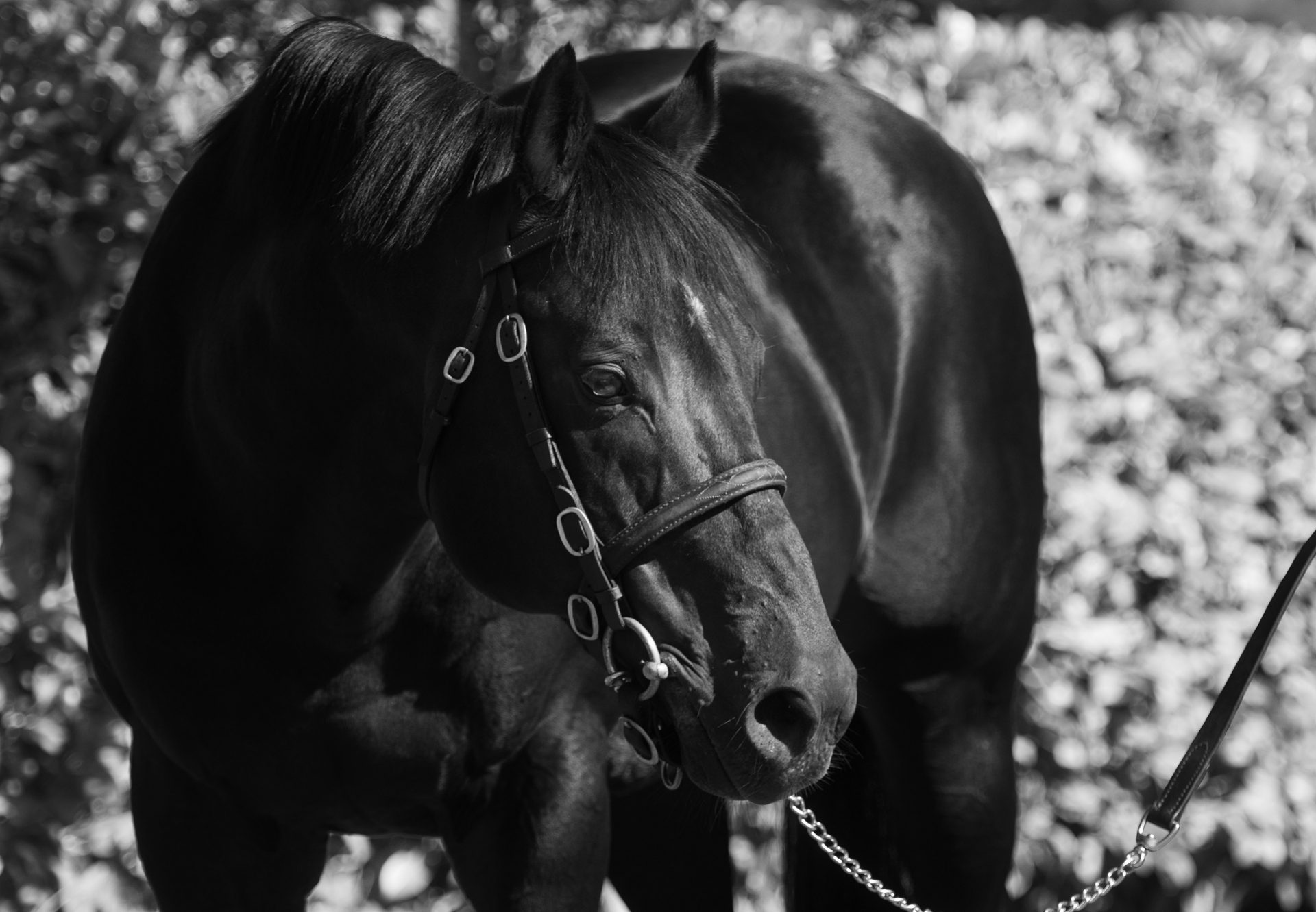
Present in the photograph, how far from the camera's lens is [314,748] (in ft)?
6.67

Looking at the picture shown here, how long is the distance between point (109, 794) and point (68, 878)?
0.21 metres

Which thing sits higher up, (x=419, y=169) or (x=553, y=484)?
(x=419, y=169)

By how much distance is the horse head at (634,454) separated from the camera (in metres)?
1.62

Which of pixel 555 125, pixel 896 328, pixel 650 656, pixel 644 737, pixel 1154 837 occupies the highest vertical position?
pixel 555 125

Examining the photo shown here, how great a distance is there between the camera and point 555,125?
1675 mm

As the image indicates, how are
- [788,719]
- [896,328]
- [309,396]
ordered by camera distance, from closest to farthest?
[788,719], [309,396], [896,328]

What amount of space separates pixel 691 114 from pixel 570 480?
0.57 m

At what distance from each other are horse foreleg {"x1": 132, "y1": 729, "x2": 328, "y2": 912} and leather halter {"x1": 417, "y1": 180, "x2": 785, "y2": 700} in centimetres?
76

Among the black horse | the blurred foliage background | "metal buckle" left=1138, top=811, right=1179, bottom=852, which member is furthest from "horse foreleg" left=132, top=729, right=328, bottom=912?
the blurred foliage background

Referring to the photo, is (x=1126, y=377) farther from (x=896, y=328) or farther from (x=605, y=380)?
(x=605, y=380)

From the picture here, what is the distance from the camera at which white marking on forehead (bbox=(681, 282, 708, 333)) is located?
1.66m

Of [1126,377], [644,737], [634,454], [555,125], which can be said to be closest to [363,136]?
[555,125]

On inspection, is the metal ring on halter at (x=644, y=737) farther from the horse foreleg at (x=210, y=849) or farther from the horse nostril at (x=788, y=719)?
the horse foreleg at (x=210, y=849)

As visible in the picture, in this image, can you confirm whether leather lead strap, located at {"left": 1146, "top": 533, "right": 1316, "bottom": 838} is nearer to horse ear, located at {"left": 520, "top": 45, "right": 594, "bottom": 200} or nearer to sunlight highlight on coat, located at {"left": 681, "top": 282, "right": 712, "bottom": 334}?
sunlight highlight on coat, located at {"left": 681, "top": 282, "right": 712, "bottom": 334}
